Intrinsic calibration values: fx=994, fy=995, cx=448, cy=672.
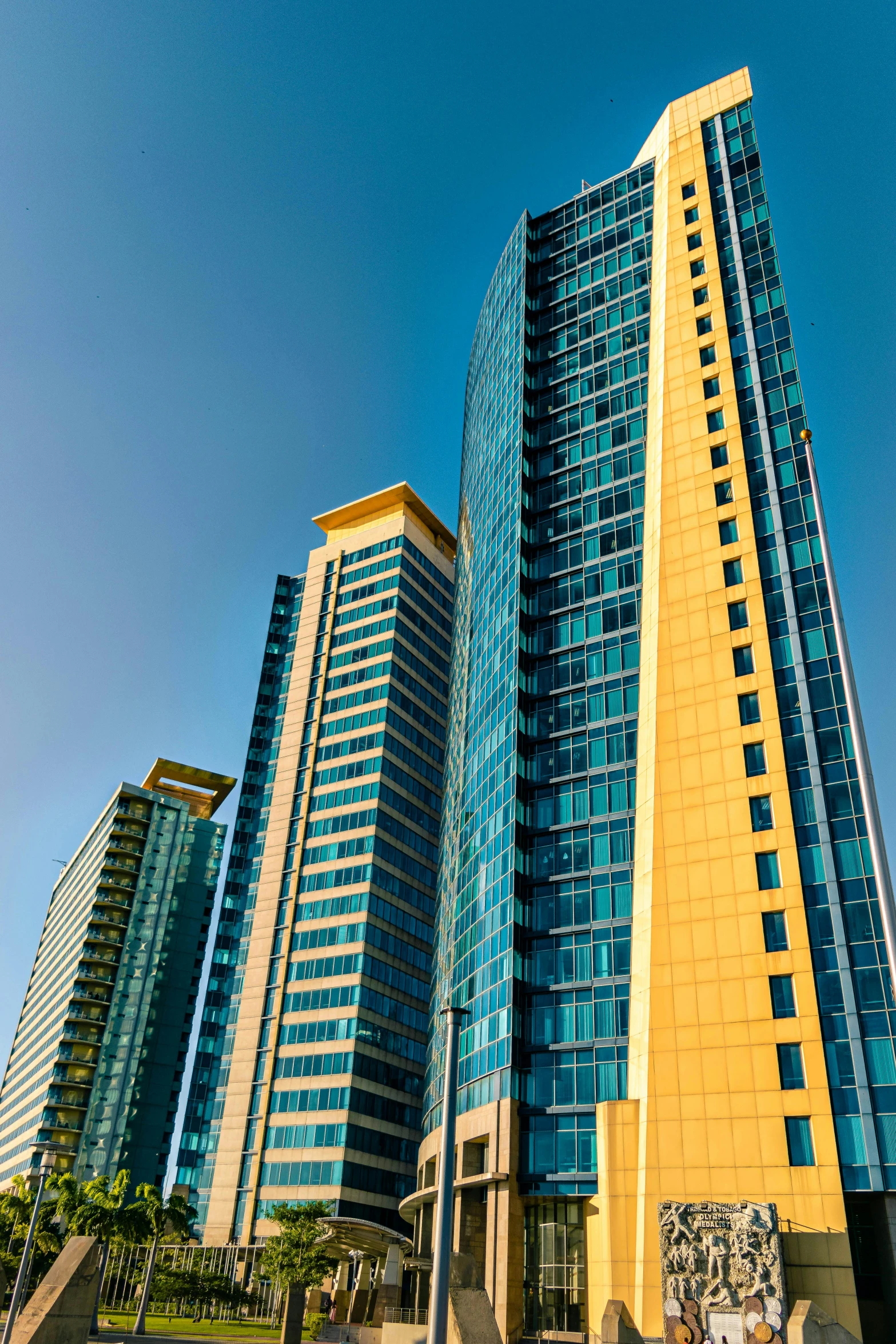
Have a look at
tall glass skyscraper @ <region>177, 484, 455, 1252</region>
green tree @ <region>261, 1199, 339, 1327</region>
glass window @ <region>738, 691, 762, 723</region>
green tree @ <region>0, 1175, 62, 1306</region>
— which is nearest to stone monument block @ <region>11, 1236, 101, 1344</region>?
green tree @ <region>261, 1199, 339, 1327</region>

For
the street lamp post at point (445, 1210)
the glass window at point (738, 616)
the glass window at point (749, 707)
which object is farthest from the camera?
the glass window at point (738, 616)

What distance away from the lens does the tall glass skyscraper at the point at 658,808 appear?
53594mm

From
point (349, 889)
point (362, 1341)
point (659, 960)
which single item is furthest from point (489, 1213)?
point (349, 889)

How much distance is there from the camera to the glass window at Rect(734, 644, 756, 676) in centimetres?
6500

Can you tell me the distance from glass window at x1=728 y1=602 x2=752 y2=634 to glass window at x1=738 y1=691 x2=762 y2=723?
475 cm

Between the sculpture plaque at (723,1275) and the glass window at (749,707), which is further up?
the glass window at (749,707)

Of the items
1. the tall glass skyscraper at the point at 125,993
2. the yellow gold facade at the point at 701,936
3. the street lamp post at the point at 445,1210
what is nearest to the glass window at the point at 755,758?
the yellow gold facade at the point at 701,936

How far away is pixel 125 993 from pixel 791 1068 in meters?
112

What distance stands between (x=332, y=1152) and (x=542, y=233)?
88.5 m

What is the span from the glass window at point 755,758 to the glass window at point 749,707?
1.64 m

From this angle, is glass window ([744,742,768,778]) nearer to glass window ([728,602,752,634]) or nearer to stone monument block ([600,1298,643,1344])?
glass window ([728,602,752,634])

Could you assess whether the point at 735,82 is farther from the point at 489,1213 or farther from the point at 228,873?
the point at 228,873

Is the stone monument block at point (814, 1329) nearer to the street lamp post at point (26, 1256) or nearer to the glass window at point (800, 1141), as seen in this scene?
the glass window at point (800, 1141)

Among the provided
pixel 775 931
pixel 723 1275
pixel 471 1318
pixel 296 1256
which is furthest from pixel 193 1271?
pixel 471 1318
